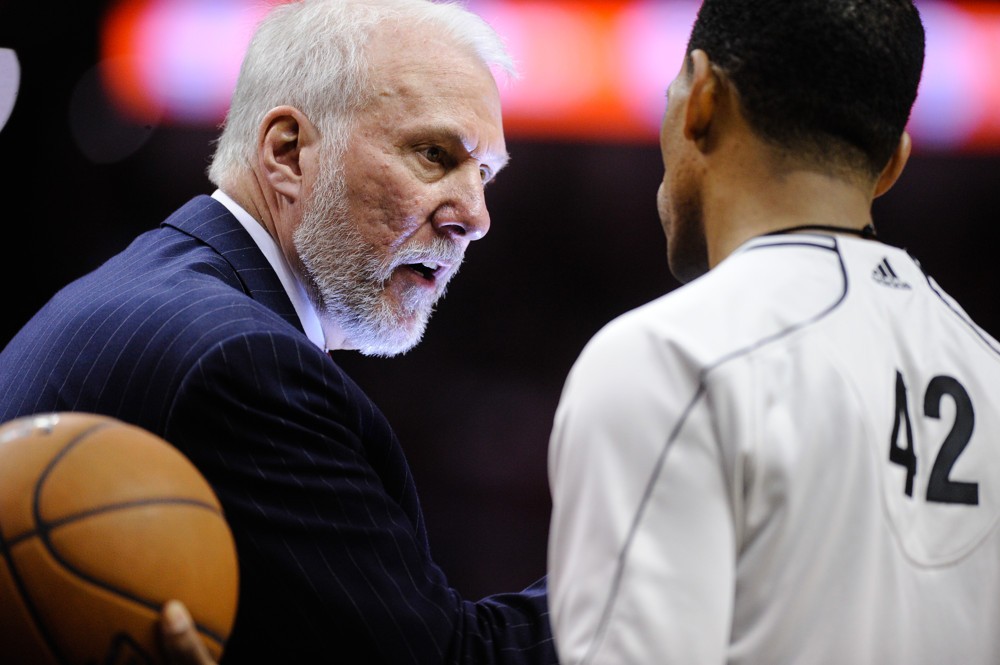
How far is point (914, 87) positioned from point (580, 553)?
2.60ft

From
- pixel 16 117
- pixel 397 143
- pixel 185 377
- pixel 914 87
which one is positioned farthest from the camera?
pixel 16 117

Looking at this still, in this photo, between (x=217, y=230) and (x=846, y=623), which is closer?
(x=846, y=623)

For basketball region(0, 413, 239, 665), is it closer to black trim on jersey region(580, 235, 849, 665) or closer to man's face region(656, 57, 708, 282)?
black trim on jersey region(580, 235, 849, 665)

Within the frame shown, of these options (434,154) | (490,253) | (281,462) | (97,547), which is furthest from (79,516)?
(490,253)

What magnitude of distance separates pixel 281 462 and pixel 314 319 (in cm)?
70

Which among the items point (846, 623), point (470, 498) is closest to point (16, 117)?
point (470, 498)

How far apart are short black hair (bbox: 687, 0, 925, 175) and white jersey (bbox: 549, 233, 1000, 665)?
167mm

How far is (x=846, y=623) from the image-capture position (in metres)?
1.18

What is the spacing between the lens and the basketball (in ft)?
4.08

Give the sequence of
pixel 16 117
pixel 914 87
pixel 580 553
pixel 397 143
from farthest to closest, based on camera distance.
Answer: pixel 16 117 → pixel 397 143 → pixel 914 87 → pixel 580 553

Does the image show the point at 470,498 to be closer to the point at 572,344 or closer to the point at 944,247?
the point at 572,344

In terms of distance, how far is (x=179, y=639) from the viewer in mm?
1256

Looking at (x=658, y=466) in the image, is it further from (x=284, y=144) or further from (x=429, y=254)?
(x=284, y=144)

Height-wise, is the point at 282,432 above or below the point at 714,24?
below
